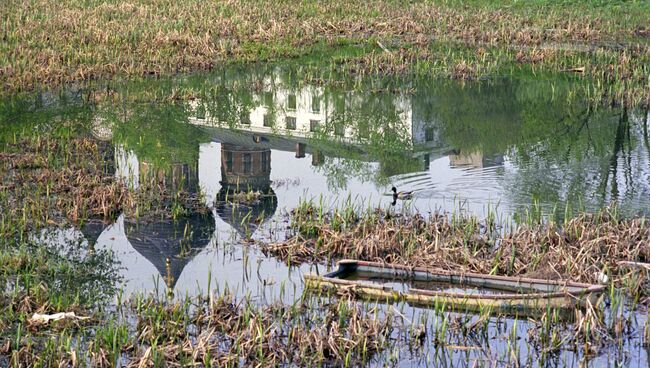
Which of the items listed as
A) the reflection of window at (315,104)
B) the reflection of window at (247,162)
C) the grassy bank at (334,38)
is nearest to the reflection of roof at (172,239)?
the reflection of window at (247,162)

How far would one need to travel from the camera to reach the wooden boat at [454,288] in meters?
13.5

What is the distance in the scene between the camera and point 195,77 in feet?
109

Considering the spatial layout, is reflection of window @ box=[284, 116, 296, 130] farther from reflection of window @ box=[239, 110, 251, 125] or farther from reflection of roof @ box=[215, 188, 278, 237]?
reflection of roof @ box=[215, 188, 278, 237]

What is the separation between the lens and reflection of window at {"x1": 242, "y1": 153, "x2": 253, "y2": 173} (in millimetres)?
22356

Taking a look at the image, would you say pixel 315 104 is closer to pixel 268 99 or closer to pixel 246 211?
pixel 268 99

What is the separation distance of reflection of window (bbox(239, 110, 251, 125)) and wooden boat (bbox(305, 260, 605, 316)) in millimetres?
14082

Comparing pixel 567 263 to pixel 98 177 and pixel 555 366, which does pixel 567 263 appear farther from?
pixel 98 177

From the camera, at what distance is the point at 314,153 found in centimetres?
2512

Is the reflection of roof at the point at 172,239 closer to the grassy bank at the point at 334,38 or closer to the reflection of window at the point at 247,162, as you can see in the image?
the reflection of window at the point at 247,162

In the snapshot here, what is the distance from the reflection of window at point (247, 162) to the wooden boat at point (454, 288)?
7.33m

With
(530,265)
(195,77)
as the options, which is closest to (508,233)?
(530,265)

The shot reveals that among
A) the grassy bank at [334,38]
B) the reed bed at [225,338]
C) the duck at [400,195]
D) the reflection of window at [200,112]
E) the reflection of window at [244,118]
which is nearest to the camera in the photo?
the reed bed at [225,338]

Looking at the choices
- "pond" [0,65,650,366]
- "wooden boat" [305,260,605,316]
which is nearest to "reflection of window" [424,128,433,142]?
"pond" [0,65,650,366]

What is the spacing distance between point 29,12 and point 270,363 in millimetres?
32374
